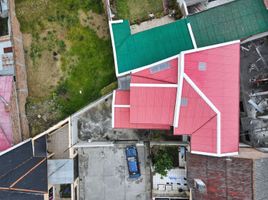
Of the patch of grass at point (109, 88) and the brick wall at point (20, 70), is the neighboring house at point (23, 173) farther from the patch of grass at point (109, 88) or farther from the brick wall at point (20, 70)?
the patch of grass at point (109, 88)

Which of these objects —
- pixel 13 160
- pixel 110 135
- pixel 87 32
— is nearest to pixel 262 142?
pixel 110 135

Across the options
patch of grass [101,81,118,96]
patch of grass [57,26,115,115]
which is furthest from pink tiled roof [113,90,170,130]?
patch of grass [57,26,115,115]

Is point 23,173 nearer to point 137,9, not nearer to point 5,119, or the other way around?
point 5,119

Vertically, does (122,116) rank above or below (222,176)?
above

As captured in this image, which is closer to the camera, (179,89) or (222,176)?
(222,176)

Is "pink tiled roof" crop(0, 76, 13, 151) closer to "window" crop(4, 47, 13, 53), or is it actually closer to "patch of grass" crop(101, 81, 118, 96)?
"window" crop(4, 47, 13, 53)

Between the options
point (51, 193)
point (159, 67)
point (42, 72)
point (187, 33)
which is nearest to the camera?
point (159, 67)

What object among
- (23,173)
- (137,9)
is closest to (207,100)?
(137,9)
